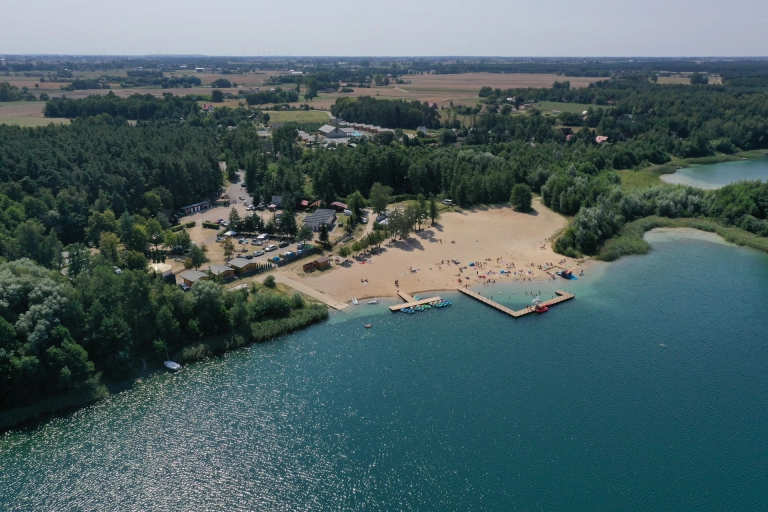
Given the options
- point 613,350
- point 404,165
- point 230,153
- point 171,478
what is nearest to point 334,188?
point 404,165

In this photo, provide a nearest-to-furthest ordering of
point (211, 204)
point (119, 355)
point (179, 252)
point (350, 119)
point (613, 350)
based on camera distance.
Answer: point (119, 355) < point (613, 350) < point (179, 252) < point (211, 204) < point (350, 119)

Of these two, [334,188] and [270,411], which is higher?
[334,188]

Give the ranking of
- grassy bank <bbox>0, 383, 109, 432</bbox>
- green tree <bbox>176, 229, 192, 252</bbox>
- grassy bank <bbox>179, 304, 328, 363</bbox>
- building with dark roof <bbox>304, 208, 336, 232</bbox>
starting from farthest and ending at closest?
building with dark roof <bbox>304, 208, 336, 232</bbox> < green tree <bbox>176, 229, 192, 252</bbox> < grassy bank <bbox>179, 304, 328, 363</bbox> < grassy bank <bbox>0, 383, 109, 432</bbox>

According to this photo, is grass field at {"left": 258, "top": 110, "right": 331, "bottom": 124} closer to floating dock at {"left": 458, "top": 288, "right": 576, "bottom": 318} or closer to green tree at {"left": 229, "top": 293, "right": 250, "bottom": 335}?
floating dock at {"left": 458, "top": 288, "right": 576, "bottom": 318}

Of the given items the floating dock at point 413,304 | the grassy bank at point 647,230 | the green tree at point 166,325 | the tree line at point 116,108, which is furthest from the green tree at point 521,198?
the tree line at point 116,108

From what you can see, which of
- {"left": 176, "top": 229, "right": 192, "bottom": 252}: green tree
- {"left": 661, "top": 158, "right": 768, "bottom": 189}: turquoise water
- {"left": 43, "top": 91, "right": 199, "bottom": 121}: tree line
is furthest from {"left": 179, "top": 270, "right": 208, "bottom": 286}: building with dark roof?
{"left": 43, "top": 91, "right": 199, "bottom": 121}: tree line

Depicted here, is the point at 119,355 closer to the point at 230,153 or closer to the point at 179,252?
the point at 179,252
